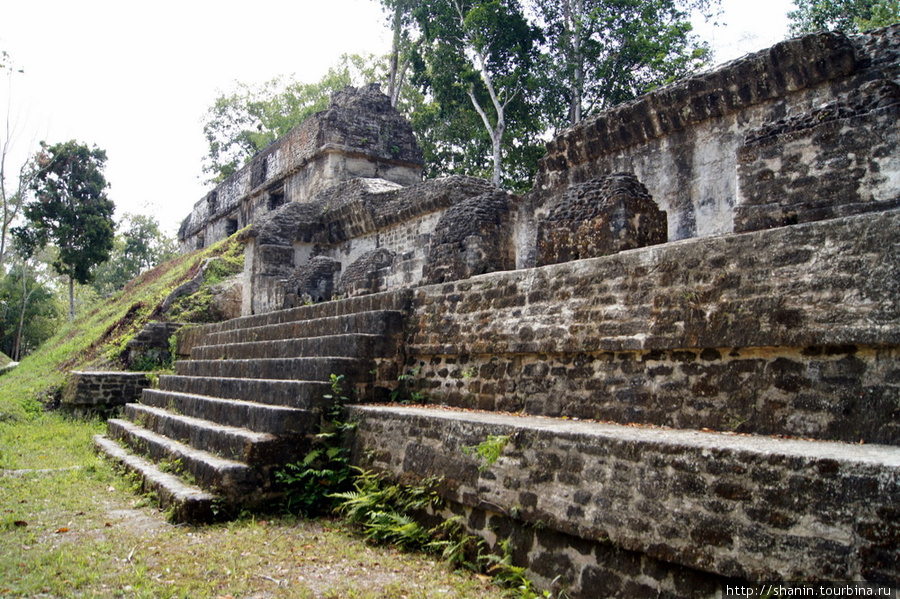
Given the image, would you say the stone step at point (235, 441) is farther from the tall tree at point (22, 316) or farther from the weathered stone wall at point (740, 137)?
the tall tree at point (22, 316)

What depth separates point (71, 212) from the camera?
2644 cm

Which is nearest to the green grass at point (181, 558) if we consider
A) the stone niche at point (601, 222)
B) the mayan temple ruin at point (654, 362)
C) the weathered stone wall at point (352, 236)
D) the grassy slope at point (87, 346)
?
the mayan temple ruin at point (654, 362)

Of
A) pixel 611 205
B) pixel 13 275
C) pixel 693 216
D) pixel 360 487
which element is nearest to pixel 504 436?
pixel 360 487

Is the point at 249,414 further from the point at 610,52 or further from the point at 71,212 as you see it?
the point at 71,212

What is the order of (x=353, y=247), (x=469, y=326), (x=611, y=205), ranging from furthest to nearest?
(x=353, y=247) → (x=469, y=326) → (x=611, y=205)

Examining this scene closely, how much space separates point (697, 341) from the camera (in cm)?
431

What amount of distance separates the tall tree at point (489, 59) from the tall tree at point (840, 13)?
7.67 metres

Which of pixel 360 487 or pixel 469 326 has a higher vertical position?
pixel 469 326

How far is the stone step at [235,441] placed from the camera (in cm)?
582

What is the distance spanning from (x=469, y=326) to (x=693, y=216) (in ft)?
9.86

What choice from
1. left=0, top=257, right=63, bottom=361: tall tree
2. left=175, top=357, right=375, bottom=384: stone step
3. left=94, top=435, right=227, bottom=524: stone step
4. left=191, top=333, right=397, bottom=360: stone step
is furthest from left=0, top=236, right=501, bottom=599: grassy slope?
left=0, top=257, right=63, bottom=361: tall tree

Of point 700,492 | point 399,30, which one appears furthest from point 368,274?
point 399,30

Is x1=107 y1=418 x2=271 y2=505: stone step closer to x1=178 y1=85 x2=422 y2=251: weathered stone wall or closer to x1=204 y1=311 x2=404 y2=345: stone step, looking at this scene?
x1=204 y1=311 x2=404 y2=345: stone step

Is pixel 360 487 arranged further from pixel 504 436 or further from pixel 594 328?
pixel 594 328
